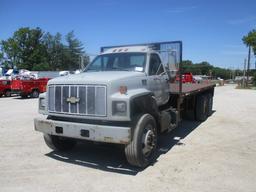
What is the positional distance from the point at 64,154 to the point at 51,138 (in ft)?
1.55

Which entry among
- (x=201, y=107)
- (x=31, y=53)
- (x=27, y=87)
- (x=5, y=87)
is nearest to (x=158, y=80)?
(x=201, y=107)

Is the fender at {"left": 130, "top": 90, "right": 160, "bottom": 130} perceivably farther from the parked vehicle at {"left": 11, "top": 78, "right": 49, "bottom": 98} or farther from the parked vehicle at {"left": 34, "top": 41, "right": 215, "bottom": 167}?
the parked vehicle at {"left": 11, "top": 78, "right": 49, "bottom": 98}

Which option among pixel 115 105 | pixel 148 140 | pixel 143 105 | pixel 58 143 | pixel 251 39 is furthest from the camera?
pixel 251 39

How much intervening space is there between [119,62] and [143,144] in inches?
86.2

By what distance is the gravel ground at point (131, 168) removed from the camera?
483 cm

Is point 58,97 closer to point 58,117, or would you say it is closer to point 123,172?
point 58,117

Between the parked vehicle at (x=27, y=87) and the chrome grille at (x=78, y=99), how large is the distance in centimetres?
1702

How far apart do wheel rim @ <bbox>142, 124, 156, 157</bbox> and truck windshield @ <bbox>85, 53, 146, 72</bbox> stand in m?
1.39

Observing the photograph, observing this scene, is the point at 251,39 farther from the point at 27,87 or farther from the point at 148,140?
the point at 148,140

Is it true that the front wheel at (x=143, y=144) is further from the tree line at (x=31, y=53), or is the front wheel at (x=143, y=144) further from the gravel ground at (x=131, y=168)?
the tree line at (x=31, y=53)

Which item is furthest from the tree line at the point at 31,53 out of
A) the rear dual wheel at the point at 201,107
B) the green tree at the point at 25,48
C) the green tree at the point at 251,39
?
the rear dual wheel at the point at 201,107

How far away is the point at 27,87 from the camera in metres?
22.0

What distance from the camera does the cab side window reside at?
6777 millimetres

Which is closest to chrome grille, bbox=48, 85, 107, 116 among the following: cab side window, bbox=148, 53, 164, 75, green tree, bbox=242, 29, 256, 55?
cab side window, bbox=148, 53, 164, 75
